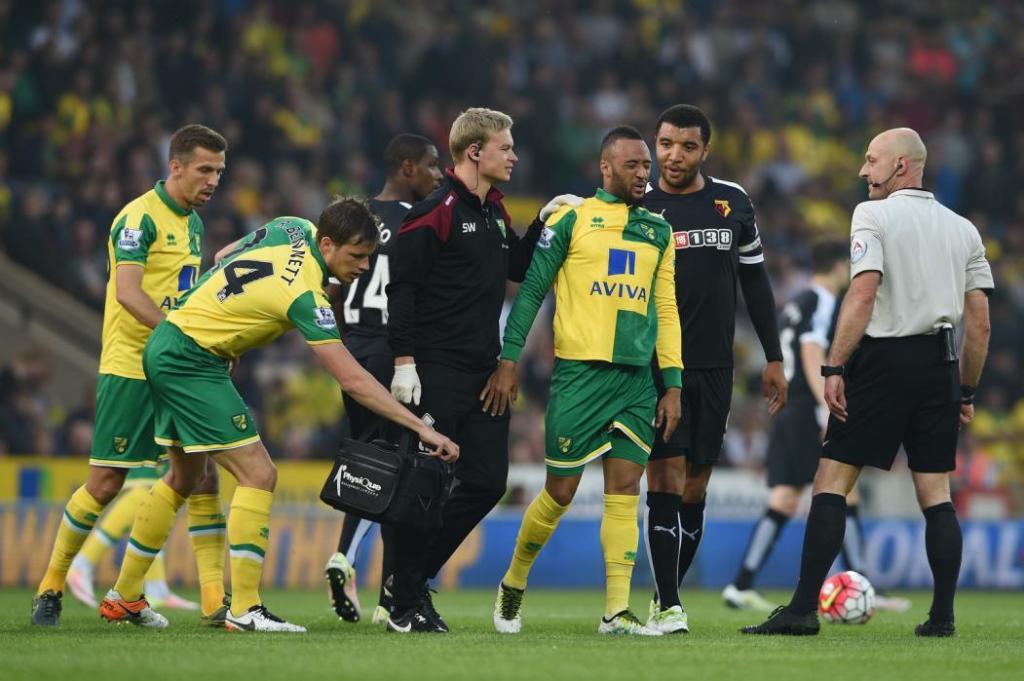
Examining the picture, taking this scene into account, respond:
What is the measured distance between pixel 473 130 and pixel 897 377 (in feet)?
7.90

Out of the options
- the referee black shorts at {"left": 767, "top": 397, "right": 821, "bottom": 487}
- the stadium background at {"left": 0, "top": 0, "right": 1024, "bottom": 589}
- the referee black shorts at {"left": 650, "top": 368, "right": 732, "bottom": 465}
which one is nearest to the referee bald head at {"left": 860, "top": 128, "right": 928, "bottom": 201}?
the referee black shorts at {"left": 650, "top": 368, "right": 732, "bottom": 465}

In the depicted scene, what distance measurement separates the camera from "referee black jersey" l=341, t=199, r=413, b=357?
28.6 feet

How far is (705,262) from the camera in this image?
26.4 ft

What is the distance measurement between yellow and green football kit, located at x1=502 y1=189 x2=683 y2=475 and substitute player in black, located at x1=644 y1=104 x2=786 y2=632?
1.05ft

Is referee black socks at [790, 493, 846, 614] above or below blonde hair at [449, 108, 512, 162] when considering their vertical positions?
below

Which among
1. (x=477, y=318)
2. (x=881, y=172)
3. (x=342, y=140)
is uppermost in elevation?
(x=342, y=140)

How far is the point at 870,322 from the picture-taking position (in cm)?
779

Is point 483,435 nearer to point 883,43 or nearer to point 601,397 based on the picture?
point 601,397

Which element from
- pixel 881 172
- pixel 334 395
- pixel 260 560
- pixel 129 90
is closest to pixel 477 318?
pixel 260 560

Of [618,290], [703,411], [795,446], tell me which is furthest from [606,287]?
[795,446]

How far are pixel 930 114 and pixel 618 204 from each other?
16598 millimetres

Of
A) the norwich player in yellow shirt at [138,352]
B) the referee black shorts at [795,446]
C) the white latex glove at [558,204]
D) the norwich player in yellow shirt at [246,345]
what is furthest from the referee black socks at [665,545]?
the referee black shorts at [795,446]

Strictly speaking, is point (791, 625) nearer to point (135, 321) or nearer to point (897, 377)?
point (897, 377)

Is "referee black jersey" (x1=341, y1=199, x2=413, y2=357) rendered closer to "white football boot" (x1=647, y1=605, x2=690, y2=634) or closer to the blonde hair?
the blonde hair
